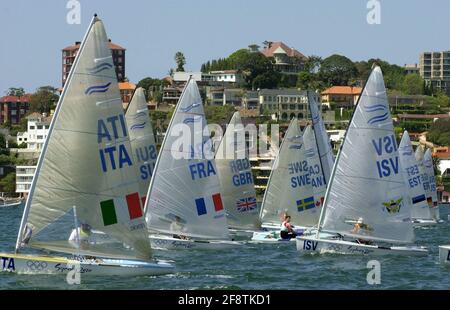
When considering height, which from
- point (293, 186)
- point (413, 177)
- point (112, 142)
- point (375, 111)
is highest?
point (375, 111)

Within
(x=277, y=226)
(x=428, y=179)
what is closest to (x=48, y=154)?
(x=277, y=226)

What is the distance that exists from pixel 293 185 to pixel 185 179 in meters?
11.6

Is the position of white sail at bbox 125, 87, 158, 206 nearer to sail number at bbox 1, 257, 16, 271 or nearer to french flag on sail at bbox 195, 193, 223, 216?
french flag on sail at bbox 195, 193, 223, 216

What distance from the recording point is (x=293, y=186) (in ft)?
164

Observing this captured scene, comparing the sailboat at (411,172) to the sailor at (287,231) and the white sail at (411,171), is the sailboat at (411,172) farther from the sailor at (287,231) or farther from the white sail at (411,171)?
the sailor at (287,231)

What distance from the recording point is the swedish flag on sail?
5003 cm

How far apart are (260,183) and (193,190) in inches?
3963

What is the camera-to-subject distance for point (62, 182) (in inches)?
1145

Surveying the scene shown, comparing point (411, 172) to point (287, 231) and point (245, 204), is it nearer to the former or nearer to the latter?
point (245, 204)

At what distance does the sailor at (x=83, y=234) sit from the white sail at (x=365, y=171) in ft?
33.0

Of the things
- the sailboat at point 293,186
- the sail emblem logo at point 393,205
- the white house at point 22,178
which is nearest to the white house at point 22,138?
the white house at point 22,178

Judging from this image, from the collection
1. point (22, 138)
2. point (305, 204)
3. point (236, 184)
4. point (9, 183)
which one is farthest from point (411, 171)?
point (22, 138)
